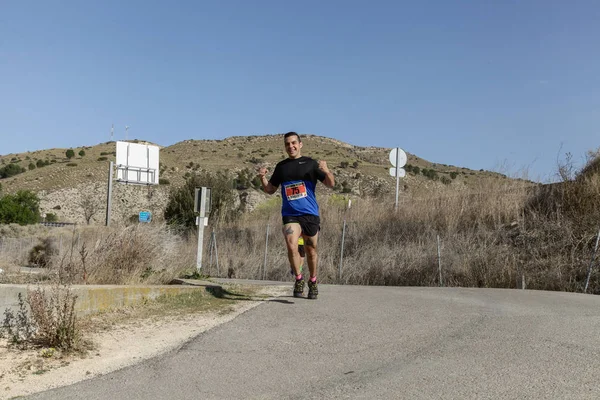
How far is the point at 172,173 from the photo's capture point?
230ft

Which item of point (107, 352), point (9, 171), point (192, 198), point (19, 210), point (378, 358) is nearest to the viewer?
point (378, 358)

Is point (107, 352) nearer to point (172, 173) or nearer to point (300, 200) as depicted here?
point (300, 200)

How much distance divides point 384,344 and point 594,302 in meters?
3.72

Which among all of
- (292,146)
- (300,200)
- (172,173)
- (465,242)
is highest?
(172,173)

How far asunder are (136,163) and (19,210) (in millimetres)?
20967

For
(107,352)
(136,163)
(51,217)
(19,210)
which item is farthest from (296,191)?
(51,217)

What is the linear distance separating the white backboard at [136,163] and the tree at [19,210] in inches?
763

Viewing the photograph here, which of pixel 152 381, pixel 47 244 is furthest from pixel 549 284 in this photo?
pixel 47 244

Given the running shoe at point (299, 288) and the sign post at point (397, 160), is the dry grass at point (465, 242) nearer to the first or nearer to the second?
the sign post at point (397, 160)

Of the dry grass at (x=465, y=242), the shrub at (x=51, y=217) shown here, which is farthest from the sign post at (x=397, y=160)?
the shrub at (x=51, y=217)

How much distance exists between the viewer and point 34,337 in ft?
16.1

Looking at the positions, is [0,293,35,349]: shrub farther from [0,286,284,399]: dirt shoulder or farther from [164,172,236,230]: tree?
[164,172,236,230]: tree

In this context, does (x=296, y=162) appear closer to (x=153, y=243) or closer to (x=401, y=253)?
(x=153, y=243)

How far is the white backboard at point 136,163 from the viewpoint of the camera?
31531mm
